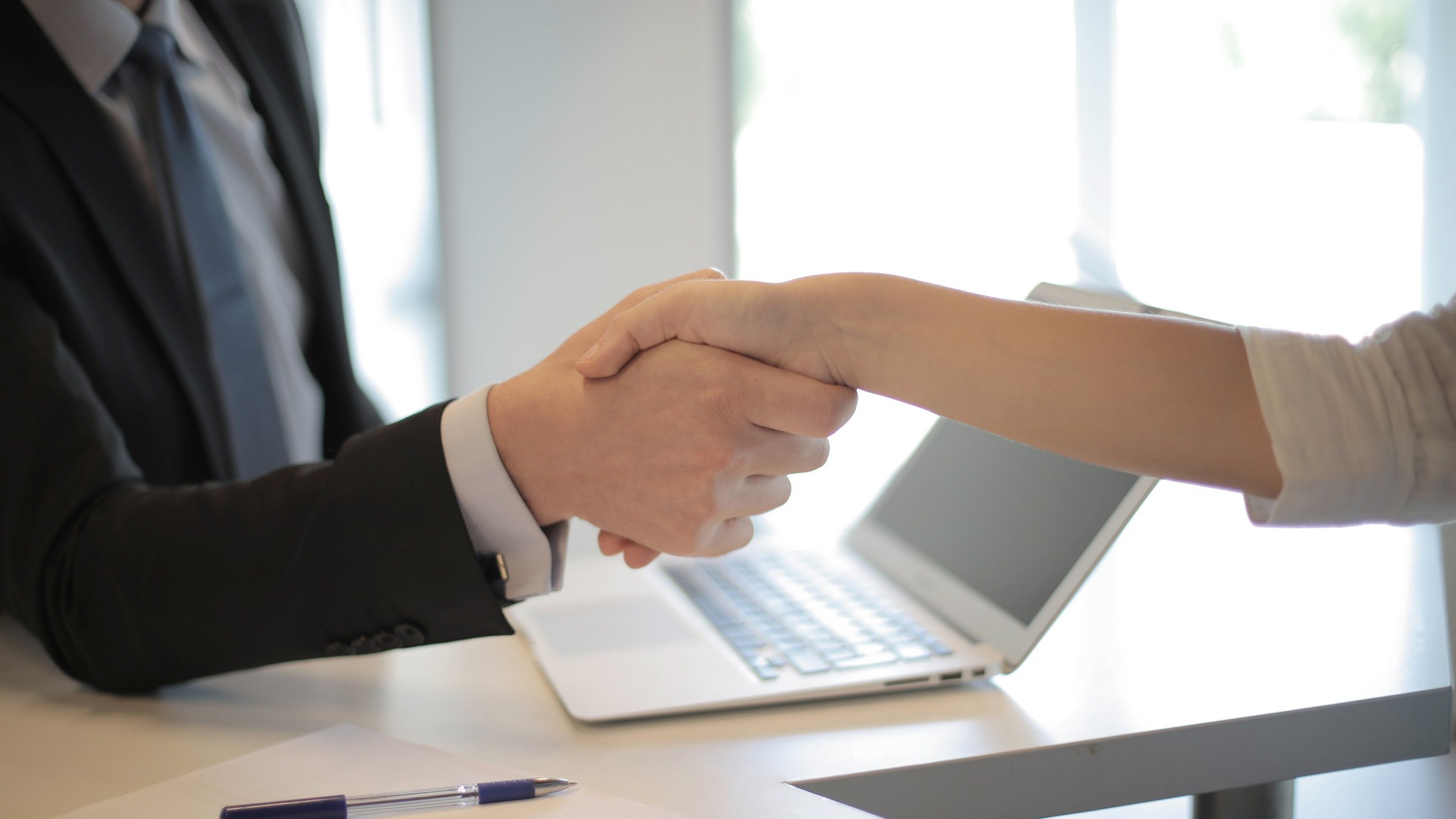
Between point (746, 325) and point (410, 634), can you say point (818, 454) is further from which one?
point (410, 634)

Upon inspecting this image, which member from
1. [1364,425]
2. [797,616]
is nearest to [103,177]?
[797,616]

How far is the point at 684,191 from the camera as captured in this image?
3162 mm

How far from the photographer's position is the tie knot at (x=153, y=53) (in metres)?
1.07

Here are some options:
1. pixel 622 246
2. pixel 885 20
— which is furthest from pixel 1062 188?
pixel 622 246

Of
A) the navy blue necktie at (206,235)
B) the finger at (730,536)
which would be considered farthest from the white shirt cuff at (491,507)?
the navy blue necktie at (206,235)

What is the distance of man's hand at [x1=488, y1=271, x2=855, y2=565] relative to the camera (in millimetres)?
722

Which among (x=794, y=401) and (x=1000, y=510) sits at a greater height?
(x=794, y=401)

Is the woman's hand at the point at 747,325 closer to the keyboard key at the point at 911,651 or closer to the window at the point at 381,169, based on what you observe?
the keyboard key at the point at 911,651

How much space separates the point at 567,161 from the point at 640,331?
8.25 feet

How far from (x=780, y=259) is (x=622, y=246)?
521 mm

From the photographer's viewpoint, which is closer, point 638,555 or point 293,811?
point 293,811

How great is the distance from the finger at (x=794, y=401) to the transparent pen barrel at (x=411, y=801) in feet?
1.06

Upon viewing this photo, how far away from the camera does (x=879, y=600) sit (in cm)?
87

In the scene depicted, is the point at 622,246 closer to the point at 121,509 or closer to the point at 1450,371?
the point at 121,509
